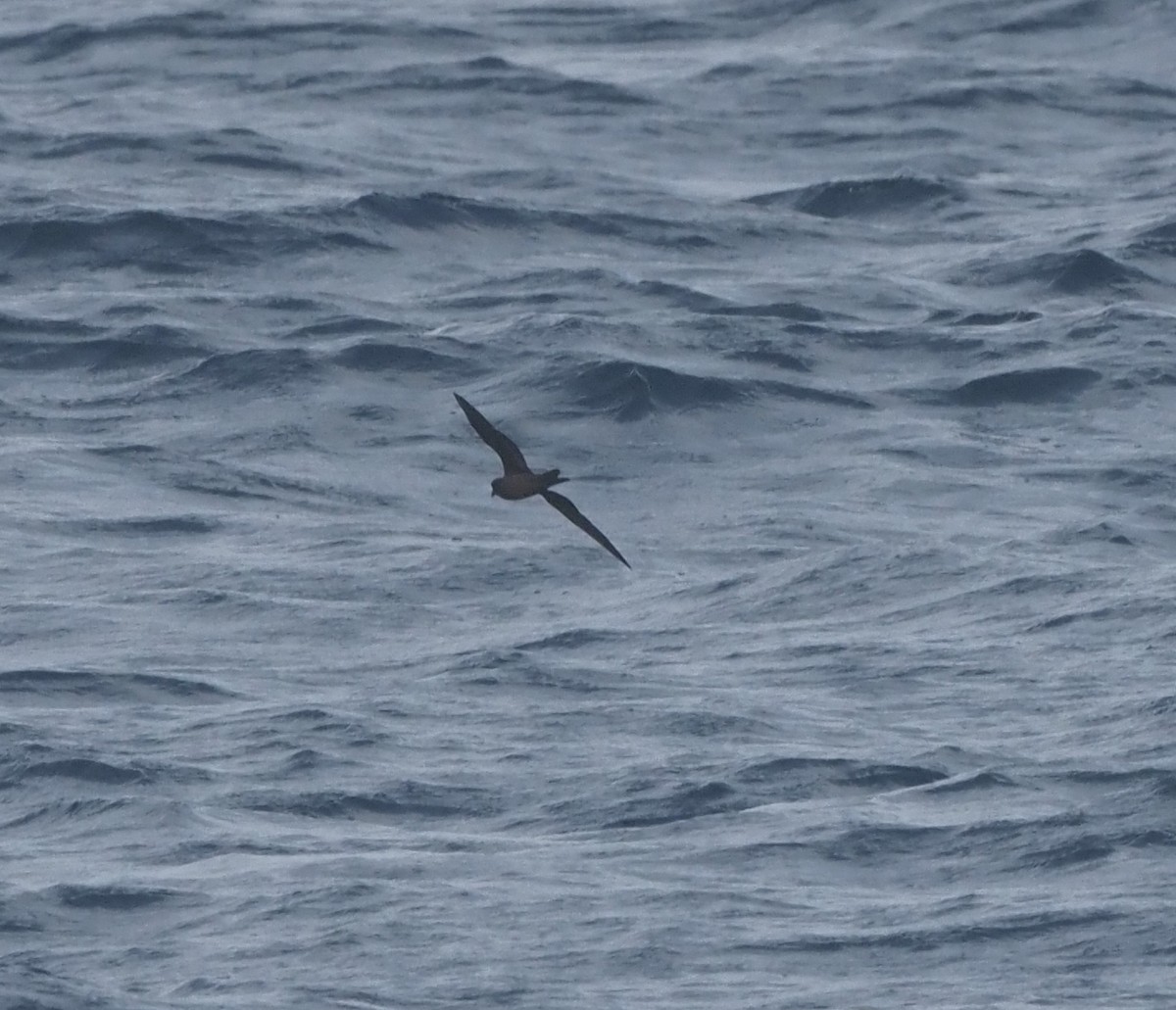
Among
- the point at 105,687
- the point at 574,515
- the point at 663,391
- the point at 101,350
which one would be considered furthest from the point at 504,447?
the point at 101,350

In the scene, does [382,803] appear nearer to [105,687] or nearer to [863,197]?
[105,687]

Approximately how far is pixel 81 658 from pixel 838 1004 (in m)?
6.75

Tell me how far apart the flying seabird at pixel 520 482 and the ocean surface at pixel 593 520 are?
139 inches

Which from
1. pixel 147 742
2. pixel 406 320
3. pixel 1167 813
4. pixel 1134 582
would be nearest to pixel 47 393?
pixel 406 320

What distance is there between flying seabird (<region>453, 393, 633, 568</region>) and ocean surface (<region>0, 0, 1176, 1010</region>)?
3527 millimetres

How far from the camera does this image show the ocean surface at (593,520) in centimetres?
1900

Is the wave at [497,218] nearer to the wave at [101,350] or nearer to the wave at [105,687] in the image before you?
the wave at [101,350]

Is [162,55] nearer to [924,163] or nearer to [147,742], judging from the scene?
[924,163]

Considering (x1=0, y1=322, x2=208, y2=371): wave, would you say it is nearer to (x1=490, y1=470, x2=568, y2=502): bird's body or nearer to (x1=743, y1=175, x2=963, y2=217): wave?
(x1=743, y1=175, x2=963, y2=217): wave

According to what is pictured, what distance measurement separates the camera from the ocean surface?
62.3 ft

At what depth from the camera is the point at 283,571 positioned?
24.0 m

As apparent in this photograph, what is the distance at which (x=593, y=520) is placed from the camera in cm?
2445

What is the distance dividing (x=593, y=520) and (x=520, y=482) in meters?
8.89

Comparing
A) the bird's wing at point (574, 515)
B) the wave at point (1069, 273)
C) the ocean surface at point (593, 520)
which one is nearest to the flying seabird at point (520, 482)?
Result: the bird's wing at point (574, 515)
